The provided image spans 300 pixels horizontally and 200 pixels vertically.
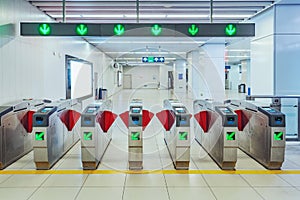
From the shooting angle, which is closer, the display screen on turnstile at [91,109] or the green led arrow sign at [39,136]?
the green led arrow sign at [39,136]

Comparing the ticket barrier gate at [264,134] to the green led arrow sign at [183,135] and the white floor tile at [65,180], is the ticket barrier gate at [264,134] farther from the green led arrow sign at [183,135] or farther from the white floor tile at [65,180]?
the white floor tile at [65,180]

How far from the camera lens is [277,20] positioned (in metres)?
6.98

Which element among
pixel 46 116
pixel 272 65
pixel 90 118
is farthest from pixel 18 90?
pixel 272 65

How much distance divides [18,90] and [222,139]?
3.79 metres

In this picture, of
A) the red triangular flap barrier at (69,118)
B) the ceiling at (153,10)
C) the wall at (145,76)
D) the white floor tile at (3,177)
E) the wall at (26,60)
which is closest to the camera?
the white floor tile at (3,177)

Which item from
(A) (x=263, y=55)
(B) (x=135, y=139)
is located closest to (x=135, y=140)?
(B) (x=135, y=139)

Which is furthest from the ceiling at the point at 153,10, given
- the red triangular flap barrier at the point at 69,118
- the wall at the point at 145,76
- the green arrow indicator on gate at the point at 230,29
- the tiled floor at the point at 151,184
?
the wall at the point at 145,76

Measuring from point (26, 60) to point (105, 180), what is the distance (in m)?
3.47

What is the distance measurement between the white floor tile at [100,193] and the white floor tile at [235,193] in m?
1.09

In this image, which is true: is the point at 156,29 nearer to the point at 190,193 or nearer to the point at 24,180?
the point at 190,193

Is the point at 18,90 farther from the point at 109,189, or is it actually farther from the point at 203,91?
the point at 203,91

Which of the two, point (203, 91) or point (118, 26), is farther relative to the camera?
point (203, 91)

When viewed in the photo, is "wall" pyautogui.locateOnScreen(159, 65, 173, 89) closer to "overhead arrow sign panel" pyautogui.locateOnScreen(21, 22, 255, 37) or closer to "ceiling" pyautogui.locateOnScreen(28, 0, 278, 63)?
"ceiling" pyautogui.locateOnScreen(28, 0, 278, 63)

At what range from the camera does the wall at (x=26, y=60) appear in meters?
5.38
